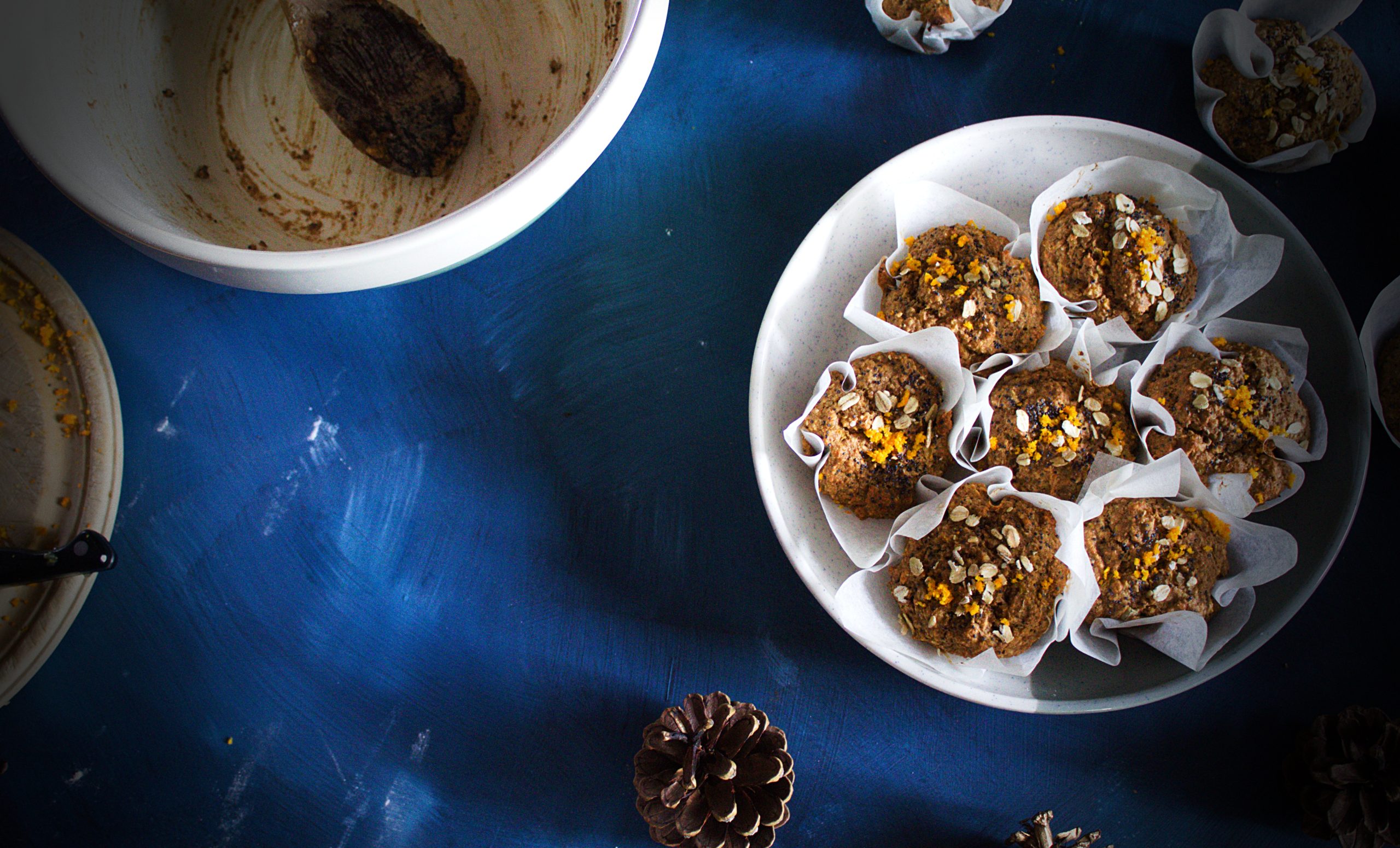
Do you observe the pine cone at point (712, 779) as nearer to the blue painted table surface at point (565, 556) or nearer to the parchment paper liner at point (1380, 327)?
the blue painted table surface at point (565, 556)

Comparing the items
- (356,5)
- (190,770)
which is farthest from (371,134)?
(190,770)

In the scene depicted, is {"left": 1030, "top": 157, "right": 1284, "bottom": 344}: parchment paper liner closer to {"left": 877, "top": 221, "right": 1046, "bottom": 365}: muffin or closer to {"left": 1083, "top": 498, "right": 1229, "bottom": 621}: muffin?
{"left": 877, "top": 221, "right": 1046, "bottom": 365}: muffin

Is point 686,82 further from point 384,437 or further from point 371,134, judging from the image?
point 384,437

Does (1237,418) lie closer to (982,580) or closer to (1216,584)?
(1216,584)

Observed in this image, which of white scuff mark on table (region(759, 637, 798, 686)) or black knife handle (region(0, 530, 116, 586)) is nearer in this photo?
black knife handle (region(0, 530, 116, 586))

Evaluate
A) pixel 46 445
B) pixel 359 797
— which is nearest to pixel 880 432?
pixel 359 797

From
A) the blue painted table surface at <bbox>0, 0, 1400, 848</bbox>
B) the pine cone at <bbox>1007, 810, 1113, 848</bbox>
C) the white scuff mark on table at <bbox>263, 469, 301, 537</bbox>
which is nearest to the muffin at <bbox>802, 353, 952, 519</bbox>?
the blue painted table surface at <bbox>0, 0, 1400, 848</bbox>
